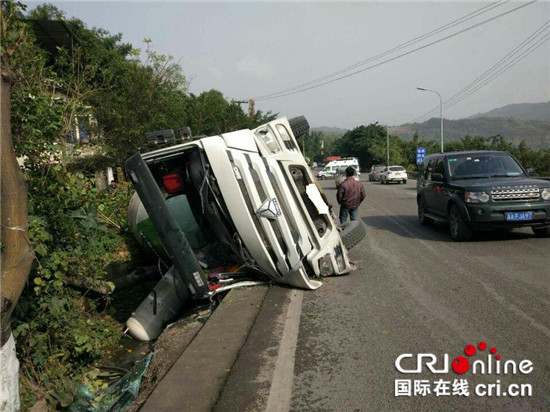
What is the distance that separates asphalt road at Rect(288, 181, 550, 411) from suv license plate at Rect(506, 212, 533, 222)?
51cm

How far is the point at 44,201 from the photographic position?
6160mm

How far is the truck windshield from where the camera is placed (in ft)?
33.6

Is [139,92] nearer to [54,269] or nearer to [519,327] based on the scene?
[54,269]

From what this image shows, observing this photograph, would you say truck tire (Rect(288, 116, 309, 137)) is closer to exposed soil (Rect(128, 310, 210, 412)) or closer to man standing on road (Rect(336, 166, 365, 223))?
man standing on road (Rect(336, 166, 365, 223))

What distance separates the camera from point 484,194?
9172 millimetres

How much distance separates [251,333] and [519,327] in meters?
2.70

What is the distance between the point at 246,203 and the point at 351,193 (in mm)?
4469

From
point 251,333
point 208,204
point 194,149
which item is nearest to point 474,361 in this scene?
point 251,333

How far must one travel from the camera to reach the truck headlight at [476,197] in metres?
9.15

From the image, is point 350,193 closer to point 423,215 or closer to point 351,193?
point 351,193

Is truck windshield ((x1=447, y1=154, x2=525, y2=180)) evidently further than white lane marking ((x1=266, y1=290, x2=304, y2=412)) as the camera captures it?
Yes

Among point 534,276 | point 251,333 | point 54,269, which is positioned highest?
point 54,269

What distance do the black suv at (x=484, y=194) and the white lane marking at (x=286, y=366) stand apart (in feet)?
16.1

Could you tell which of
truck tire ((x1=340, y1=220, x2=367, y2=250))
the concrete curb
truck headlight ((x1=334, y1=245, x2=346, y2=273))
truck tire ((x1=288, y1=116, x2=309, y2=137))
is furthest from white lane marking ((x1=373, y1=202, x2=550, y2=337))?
truck tire ((x1=288, y1=116, x2=309, y2=137))
